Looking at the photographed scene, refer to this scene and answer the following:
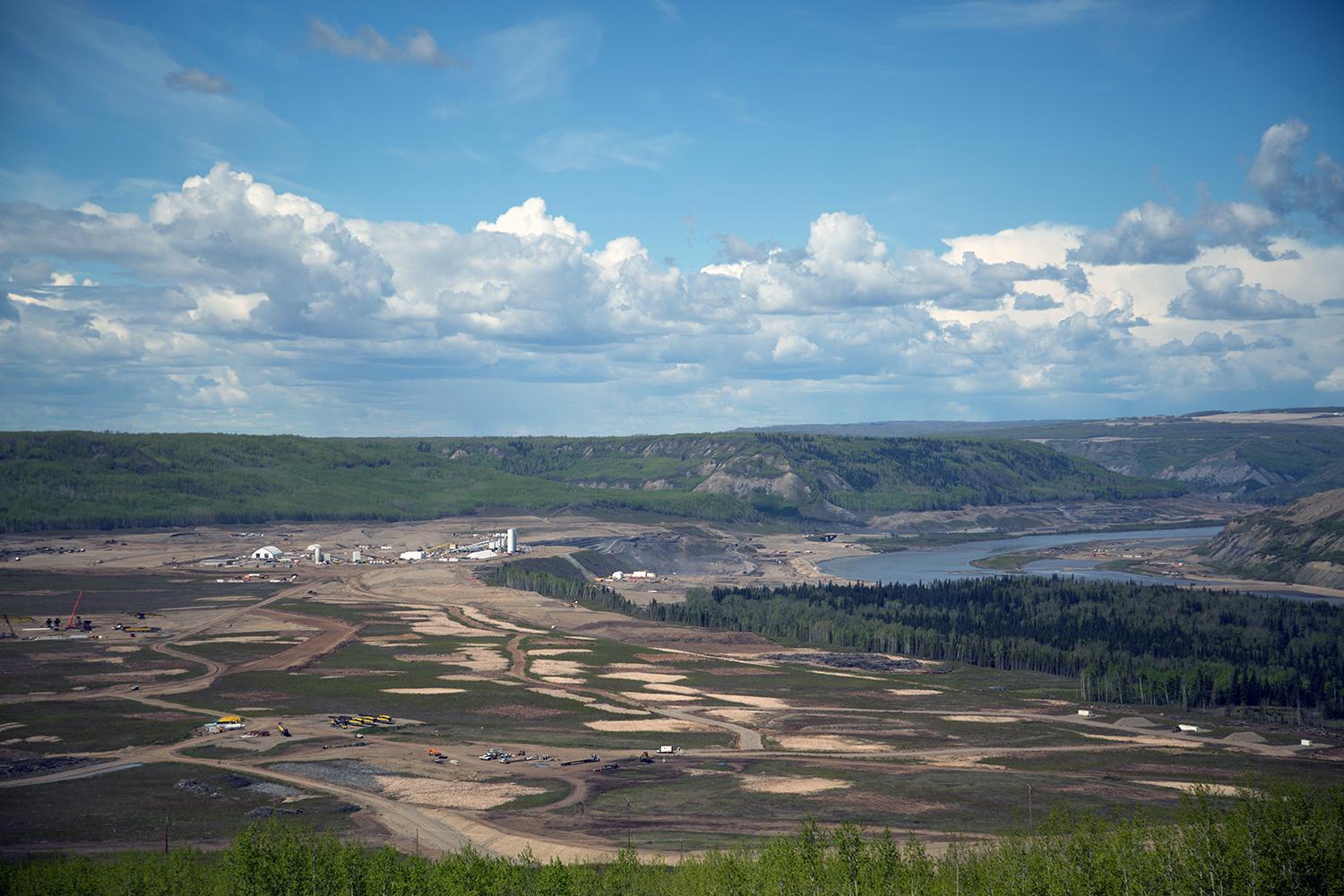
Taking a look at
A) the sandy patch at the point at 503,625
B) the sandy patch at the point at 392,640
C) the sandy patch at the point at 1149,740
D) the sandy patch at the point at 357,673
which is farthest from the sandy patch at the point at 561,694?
the sandy patch at the point at 1149,740

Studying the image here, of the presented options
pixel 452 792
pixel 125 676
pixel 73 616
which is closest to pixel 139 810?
pixel 452 792

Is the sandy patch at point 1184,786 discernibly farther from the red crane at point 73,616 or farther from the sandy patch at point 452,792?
the red crane at point 73,616

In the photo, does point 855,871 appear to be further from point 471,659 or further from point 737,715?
point 471,659

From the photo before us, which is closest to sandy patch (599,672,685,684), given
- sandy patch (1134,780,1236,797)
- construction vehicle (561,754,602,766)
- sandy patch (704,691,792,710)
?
sandy patch (704,691,792,710)

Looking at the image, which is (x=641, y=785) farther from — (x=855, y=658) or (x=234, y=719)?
(x=855, y=658)

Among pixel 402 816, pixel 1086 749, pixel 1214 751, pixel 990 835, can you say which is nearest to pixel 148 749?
pixel 402 816

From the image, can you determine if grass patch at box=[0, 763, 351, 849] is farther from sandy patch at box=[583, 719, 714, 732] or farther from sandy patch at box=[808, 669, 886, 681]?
sandy patch at box=[808, 669, 886, 681]

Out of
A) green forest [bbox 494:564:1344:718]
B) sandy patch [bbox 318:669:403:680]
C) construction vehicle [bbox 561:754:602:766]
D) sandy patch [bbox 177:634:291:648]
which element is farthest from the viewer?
sandy patch [bbox 177:634:291:648]
